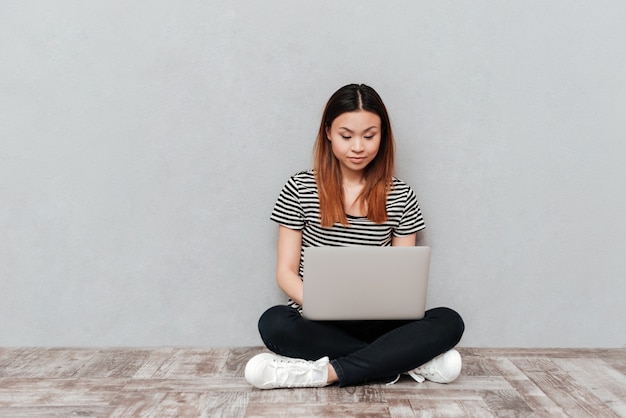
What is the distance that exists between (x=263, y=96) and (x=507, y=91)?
73 cm

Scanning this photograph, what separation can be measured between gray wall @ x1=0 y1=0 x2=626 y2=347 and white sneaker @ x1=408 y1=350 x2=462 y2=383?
1.33ft

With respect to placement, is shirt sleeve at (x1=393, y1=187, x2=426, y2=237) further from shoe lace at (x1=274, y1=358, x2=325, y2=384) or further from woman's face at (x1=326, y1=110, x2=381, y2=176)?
shoe lace at (x1=274, y1=358, x2=325, y2=384)

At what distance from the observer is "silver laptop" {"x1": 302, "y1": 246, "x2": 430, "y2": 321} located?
1.66 m

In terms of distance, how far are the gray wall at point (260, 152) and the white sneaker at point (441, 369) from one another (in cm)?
41

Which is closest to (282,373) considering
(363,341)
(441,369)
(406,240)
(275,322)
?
(275,322)

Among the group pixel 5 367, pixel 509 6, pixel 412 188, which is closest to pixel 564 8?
pixel 509 6

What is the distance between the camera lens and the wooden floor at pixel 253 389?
5.18 feet

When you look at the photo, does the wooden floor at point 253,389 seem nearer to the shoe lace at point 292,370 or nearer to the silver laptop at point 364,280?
the shoe lace at point 292,370

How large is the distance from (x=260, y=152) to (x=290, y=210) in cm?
23

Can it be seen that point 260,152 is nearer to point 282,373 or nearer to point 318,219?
point 318,219

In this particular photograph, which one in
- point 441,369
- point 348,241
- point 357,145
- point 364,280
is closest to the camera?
point 364,280

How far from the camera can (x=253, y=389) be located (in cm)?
174

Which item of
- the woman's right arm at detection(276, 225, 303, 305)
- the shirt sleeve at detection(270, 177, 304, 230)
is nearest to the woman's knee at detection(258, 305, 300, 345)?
the woman's right arm at detection(276, 225, 303, 305)

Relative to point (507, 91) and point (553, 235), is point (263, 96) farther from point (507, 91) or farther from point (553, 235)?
point (553, 235)
